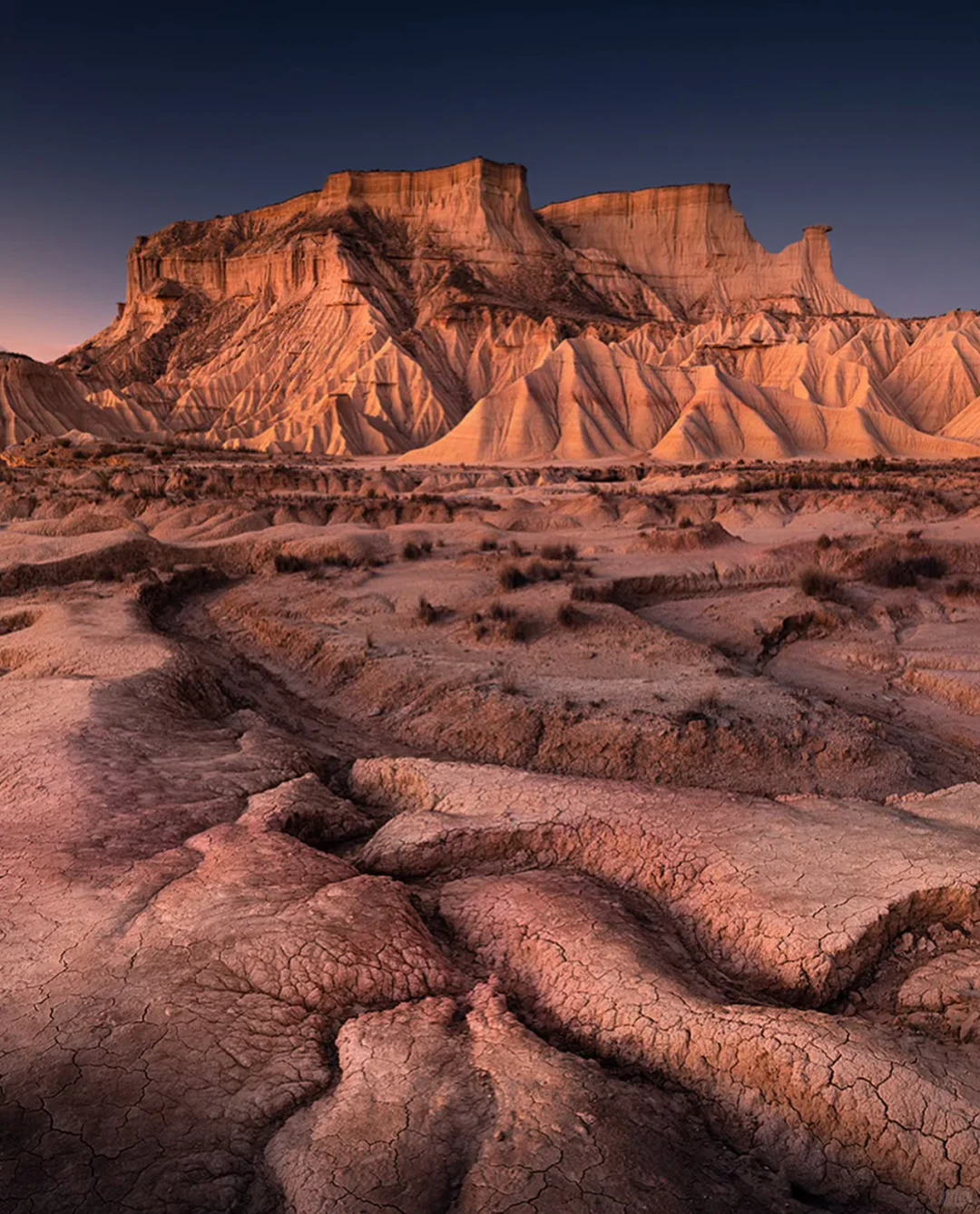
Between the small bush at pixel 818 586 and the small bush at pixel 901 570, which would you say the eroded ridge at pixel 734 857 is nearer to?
the small bush at pixel 818 586

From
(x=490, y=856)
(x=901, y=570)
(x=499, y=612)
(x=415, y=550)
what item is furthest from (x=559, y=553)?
(x=490, y=856)

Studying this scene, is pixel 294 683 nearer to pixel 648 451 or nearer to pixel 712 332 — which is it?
pixel 648 451

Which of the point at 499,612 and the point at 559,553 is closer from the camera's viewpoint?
the point at 499,612

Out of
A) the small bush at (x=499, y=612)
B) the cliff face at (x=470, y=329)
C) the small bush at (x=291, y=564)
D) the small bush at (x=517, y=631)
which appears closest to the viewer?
the small bush at (x=517, y=631)

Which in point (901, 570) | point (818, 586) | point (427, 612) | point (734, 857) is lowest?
point (734, 857)

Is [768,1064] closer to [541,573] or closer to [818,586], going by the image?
[818,586]

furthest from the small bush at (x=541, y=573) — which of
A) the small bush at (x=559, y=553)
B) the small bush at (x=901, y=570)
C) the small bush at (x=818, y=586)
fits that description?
the small bush at (x=901, y=570)
